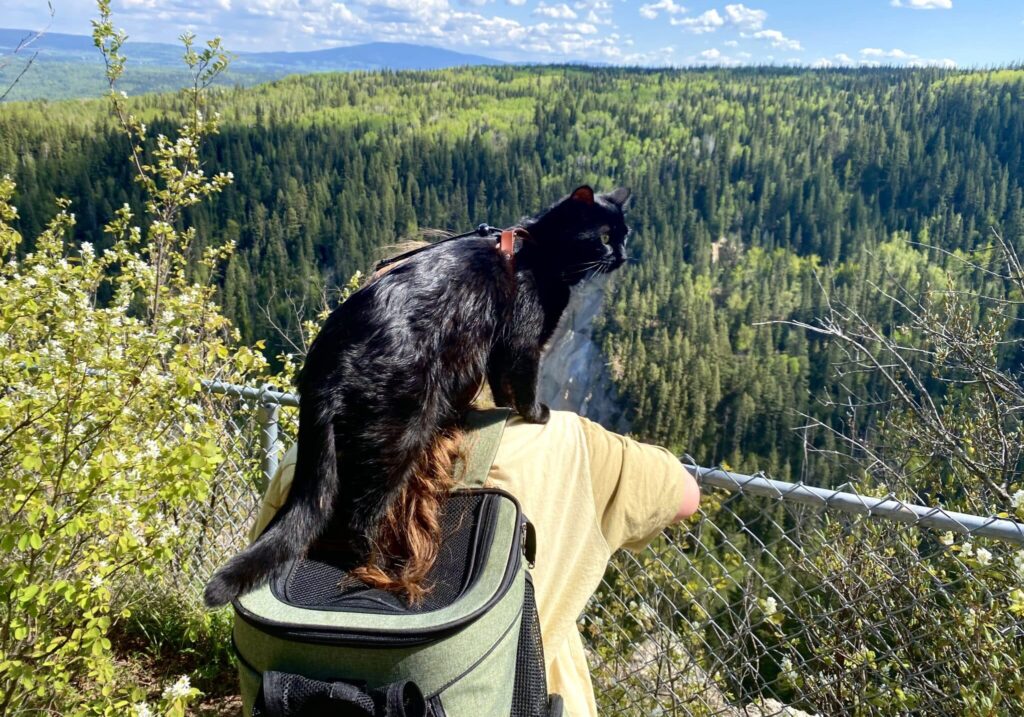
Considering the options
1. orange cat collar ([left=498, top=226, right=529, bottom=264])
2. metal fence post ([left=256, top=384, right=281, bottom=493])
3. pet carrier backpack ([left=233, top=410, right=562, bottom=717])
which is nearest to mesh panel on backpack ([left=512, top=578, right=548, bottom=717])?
pet carrier backpack ([left=233, top=410, right=562, bottom=717])

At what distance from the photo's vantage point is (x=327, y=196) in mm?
75375

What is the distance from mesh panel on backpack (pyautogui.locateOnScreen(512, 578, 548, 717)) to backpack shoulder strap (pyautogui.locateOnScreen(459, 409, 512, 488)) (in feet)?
0.66

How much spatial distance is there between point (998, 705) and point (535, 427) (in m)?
2.07

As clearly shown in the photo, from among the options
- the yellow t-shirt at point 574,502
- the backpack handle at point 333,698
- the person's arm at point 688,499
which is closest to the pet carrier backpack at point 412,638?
the backpack handle at point 333,698

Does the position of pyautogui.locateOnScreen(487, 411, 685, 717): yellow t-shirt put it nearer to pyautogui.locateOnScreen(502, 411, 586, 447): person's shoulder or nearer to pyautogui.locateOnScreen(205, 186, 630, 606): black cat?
pyautogui.locateOnScreen(502, 411, 586, 447): person's shoulder

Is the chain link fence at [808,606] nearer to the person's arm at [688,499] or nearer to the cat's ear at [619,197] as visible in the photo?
the person's arm at [688,499]

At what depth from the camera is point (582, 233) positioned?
2.93 metres

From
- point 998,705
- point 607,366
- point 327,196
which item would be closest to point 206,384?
point 998,705

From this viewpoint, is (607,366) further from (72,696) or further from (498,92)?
(498,92)

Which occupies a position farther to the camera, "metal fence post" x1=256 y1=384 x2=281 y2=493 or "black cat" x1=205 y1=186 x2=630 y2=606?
"metal fence post" x1=256 y1=384 x2=281 y2=493

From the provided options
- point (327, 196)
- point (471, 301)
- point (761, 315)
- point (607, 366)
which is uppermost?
point (471, 301)

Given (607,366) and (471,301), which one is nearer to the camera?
(471,301)

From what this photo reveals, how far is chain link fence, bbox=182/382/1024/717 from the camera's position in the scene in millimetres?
1932

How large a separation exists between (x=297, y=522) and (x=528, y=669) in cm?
48
